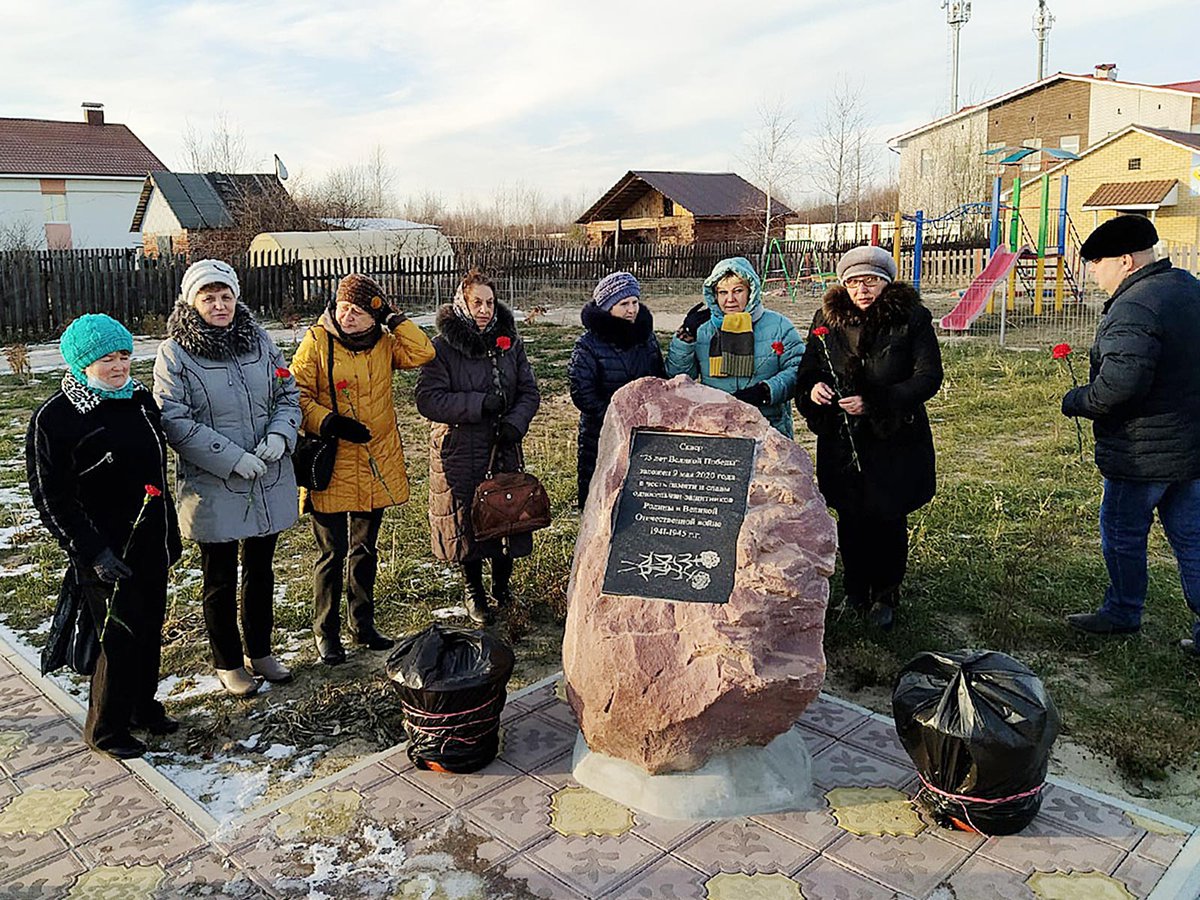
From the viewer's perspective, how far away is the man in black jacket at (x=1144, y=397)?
13.4ft

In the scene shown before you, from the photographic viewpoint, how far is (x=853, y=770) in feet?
11.4

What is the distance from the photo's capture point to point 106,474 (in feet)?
11.1

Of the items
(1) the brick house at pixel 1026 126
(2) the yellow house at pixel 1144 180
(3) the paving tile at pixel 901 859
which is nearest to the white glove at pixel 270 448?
(3) the paving tile at pixel 901 859

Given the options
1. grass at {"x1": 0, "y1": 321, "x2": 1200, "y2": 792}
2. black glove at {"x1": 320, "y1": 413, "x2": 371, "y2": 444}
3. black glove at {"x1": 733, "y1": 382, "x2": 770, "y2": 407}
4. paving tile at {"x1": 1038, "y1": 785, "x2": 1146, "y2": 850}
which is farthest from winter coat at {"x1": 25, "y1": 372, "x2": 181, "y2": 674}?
paving tile at {"x1": 1038, "y1": 785, "x2": 1146, "y2": 850}

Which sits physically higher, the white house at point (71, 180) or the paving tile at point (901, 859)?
the white house at point (71, 180)

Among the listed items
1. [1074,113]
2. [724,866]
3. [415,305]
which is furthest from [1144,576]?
[1074,113]

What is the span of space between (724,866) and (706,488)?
50.1 inches

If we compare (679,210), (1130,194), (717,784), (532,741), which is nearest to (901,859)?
(717,784)

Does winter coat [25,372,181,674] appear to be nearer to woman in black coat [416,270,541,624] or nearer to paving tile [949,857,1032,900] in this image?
woman in black coat [416,270,541,624]

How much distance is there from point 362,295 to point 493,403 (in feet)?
2.52

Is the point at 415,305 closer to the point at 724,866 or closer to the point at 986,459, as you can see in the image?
the point at 986,459

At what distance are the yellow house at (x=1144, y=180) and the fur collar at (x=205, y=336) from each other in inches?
996

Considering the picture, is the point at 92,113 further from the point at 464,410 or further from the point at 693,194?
the point at 464,410

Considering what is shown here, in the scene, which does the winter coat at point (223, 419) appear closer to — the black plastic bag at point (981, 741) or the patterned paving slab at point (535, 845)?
the patterned paving slab at point (535, 845)
